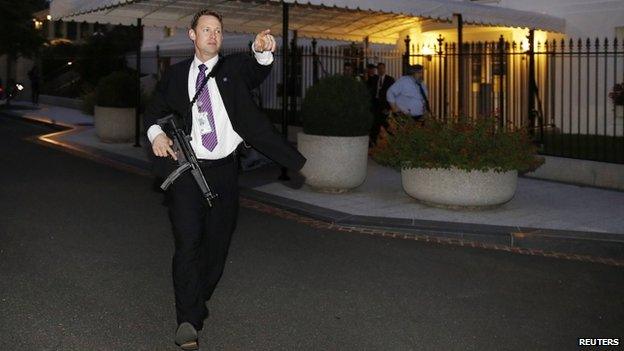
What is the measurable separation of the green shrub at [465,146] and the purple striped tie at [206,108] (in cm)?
493

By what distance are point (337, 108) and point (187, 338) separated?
6107mm

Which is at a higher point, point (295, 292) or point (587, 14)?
point (587, 14)

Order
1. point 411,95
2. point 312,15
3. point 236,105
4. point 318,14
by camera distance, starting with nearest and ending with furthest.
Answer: point 236,105
point 411,95
point 318,14
point 312,15

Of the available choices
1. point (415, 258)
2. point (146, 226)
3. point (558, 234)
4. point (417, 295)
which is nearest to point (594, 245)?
point (558, 234)

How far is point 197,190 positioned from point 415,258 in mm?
3075

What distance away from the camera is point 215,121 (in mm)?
4414

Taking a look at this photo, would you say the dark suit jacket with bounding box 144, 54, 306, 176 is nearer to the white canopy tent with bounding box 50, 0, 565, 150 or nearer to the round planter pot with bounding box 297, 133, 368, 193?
the round planter pot with bounding box 297, 133, 368, 193

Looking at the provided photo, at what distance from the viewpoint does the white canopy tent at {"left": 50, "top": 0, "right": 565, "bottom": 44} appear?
12.8 m

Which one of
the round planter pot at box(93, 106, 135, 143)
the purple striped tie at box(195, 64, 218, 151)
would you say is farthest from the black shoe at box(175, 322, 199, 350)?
the round planter pot at box(93, 106, 135, 143)

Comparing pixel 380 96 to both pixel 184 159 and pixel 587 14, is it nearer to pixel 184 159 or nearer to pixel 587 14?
pixel 587 14

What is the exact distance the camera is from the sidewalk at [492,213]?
7.43 metres

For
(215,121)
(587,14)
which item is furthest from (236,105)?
(587,14)

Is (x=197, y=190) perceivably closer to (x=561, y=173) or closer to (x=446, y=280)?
(x=446, y=280)

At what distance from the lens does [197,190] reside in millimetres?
4387
